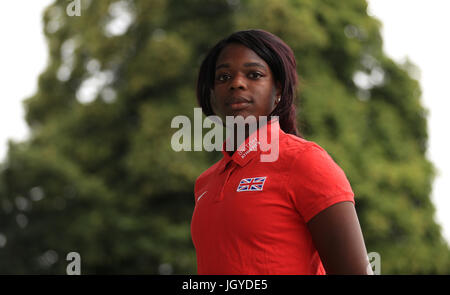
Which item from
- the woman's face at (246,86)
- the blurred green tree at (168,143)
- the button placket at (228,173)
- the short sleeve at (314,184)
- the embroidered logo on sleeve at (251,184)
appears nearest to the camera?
the short sleeve at (314,184)

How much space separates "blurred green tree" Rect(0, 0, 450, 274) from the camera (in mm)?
8758

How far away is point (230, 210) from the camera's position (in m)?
1.74

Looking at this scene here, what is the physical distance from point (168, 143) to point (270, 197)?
7.23 m

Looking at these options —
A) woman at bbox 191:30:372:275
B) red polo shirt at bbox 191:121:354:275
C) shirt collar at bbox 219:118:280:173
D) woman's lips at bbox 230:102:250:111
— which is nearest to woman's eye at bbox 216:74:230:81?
woman at bbox 191:30:372:275

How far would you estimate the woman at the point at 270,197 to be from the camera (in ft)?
5.26

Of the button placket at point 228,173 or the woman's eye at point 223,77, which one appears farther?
the woman's eye at point 223,77

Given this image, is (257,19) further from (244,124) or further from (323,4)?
(244,124)

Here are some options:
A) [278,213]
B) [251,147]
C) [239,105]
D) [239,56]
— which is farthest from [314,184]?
[239,56]

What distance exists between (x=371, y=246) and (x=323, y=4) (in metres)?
4.31

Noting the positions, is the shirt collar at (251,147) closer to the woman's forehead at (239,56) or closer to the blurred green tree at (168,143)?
the woman's forehead at (239,56)

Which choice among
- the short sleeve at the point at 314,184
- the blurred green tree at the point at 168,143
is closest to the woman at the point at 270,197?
the short sleeve at the point at 314,184

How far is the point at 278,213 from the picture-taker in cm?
166

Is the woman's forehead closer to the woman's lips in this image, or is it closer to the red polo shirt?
the woman's lips
